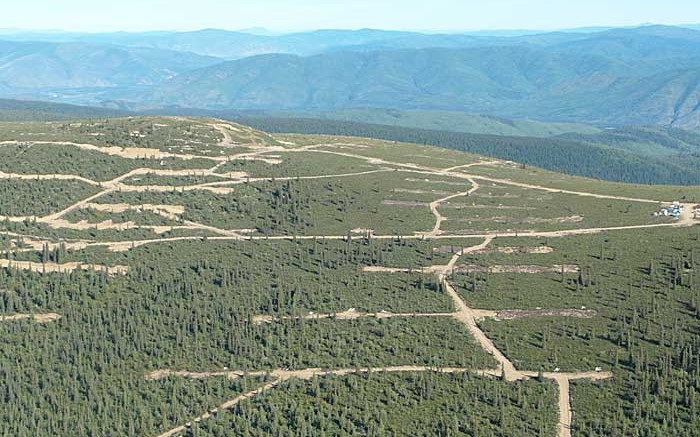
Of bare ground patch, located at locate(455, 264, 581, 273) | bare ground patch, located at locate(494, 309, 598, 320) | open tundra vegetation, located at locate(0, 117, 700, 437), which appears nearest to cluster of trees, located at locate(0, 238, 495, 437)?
open tundra vegetation, located at locate(0, 117, 700, 437)

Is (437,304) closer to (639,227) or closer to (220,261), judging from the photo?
(220,261)

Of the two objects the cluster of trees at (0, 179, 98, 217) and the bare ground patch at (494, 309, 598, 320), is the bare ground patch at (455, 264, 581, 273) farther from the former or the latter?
the cluster of trees at (0, 179, 98, 217)

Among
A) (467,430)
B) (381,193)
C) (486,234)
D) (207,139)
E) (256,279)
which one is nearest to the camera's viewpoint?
(467,430)

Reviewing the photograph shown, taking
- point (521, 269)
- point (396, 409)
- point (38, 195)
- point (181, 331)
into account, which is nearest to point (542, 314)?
point (521, 269)

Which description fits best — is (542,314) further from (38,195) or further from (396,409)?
(38,195)

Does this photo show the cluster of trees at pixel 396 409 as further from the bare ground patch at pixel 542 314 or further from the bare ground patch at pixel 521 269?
the bare ground patch at pixel 521 269

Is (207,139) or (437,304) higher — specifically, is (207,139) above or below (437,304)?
above

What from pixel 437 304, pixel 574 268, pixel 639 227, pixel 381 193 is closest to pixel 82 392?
pixel 437 304

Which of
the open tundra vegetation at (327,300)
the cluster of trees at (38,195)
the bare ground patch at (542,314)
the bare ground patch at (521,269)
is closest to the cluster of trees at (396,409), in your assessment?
the open tundra vegetation at (327,300)

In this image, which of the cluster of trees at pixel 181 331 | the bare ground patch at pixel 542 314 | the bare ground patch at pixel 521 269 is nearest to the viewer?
the cluster of trees at pixel 181 331
